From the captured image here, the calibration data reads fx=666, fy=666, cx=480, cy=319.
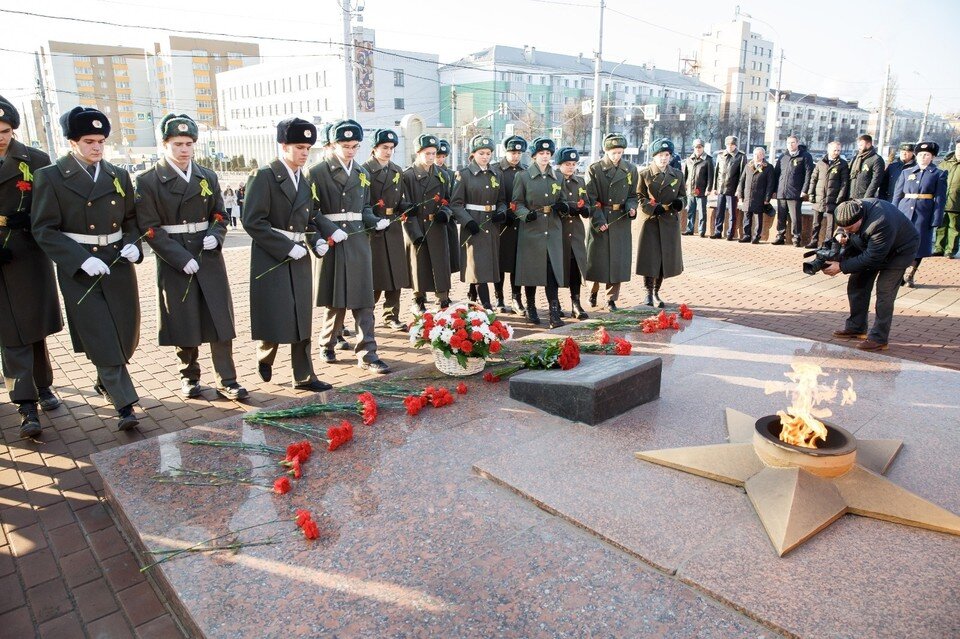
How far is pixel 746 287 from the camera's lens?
9.48 m

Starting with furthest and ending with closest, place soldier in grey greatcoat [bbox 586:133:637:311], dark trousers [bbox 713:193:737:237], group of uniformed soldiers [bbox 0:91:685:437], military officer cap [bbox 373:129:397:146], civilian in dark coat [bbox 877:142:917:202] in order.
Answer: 1. dark trousers [bbox 713:193:737:237]
2. civilian in dark coat [bbox 877:142:917:202]
3. soldier in grey greatcoat [bbox 586:133:637:311]
4. military officer cap [bbox 373:129:397:146]
5. group of uniformed soldiers [bbox 0:91:685:437]

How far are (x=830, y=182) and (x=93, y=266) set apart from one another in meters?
11.7

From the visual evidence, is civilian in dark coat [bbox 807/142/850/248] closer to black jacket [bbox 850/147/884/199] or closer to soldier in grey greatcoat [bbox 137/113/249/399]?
black jacket [bbox 850/147/884/199]

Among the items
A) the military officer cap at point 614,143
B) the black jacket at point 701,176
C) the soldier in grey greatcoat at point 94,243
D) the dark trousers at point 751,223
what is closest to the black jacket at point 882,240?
the military officer cap at point 614,143

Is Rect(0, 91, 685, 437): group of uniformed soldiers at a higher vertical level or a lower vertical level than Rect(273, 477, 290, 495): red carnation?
higher

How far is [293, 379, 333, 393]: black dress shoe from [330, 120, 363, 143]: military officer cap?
6.55 ft

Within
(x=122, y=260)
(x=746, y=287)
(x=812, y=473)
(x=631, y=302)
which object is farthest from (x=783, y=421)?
(x=746, y=287)

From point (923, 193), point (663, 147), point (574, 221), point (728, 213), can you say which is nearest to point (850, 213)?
point (663, 147)

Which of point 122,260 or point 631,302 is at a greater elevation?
point 122,260

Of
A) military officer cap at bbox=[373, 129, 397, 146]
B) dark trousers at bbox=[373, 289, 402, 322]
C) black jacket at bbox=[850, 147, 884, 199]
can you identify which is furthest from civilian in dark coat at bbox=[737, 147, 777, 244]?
military officer cap at bbox=[373, 129, 397, 146]

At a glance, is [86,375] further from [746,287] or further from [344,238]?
[746,287]

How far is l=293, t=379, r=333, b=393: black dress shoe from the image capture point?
17.2ft

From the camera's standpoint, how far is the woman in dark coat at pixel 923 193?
9648 millimetres

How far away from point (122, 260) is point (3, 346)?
1.03 m
